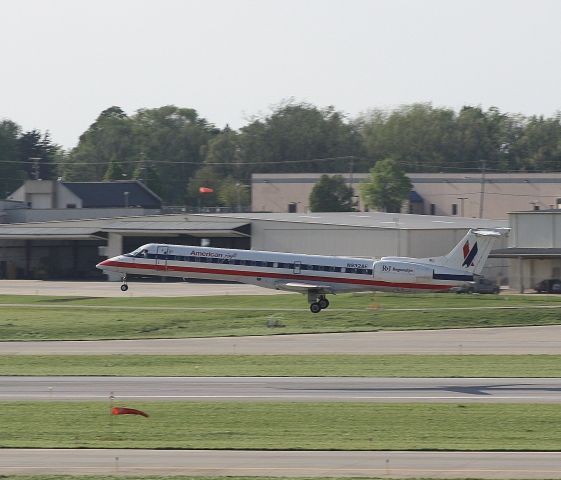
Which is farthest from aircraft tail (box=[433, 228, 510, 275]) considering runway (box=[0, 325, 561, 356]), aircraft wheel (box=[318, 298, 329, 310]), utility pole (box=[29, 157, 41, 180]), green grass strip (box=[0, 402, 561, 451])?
utility pole (box=[29, 157, 41, 180])

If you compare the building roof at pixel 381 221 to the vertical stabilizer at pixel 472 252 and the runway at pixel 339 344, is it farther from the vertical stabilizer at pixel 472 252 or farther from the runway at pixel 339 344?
the runway at pixel 339 344

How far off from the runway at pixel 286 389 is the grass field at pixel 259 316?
2008cm

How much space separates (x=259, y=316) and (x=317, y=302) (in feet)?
12.7

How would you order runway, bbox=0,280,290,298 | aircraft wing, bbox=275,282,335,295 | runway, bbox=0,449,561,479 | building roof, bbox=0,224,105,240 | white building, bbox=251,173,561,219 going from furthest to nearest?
white building, bbox=251,173,561,219 < building roof, bbox=0,224,105,240 < runway, bbox=0,280,290,298 < aircraft wing, bbox=275,282,335,295 < runway, bbox=0,449,561,479

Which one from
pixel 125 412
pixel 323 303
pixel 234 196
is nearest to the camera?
pixel 125 412

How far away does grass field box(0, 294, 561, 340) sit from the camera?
210ft

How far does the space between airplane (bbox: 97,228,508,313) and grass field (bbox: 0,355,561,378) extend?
1658 centimetres

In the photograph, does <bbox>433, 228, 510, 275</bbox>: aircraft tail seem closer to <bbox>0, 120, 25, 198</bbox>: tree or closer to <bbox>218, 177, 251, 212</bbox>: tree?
<bbox>218, 177, 251, 212</bbox>: tree

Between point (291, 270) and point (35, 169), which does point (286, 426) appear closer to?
point (291, 270)

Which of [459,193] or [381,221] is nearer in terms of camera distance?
[381,221]

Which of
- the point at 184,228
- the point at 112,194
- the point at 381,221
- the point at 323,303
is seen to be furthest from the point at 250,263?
the point at 112,194

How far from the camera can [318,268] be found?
225ft

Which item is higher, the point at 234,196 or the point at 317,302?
the point at 234,196

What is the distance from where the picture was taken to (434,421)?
32.0 m
